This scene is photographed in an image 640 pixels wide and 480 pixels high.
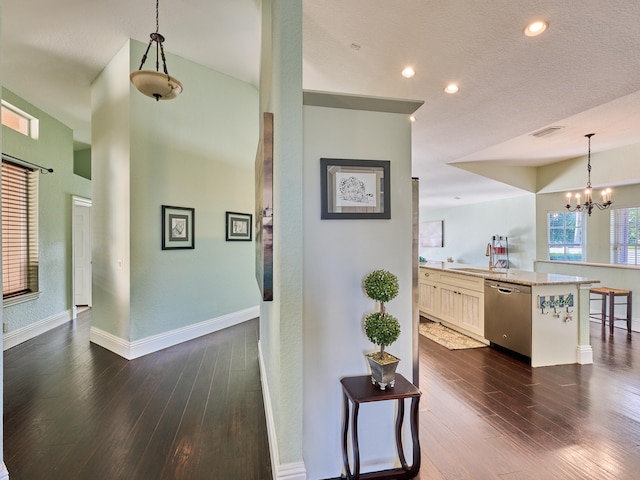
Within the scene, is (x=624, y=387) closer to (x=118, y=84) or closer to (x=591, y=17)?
(x=591, y=17)

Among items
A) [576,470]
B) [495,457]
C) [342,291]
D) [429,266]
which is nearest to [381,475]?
[495,457]

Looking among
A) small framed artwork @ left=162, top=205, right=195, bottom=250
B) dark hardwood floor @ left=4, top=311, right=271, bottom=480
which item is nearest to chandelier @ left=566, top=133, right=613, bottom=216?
dark hardwood floor @ left=4, top=311, right=271, bottom=480

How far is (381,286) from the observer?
5.35 ft

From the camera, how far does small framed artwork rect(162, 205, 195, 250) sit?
3.89 metres

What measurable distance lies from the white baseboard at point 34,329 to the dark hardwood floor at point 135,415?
0.38 metres

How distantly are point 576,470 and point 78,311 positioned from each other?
7.07 metres

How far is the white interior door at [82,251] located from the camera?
5.69m

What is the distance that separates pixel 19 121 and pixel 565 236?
9.32 m

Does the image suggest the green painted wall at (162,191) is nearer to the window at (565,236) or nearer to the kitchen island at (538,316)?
the kitchen island at (538,316)

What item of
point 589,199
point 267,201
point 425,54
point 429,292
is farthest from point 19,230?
point 589,199

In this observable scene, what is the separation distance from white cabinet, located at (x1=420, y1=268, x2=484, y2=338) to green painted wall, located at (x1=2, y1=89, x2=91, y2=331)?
5772mm

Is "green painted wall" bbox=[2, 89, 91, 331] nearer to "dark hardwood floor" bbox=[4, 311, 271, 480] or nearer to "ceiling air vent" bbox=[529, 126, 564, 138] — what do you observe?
"dark hardwood floor" bbox=[4, 311, 271, 480]

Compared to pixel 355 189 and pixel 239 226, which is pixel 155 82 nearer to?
pixel 355 189

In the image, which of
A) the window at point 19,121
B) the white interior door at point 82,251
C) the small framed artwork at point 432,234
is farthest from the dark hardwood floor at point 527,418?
the small framed artwork at point 432,234
